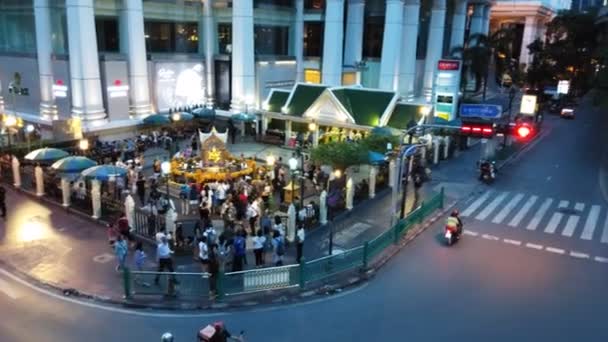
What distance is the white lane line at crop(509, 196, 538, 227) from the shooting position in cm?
2305

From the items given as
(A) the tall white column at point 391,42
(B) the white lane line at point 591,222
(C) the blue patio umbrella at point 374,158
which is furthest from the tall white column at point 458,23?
(C) the blue patio umbrella at point 374,158

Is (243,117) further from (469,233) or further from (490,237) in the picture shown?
(490,237)

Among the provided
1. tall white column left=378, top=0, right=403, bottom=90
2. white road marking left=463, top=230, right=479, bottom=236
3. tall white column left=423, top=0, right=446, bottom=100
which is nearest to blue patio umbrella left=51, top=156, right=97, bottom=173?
white road marking left=463, top=230, right=479, bottom=236

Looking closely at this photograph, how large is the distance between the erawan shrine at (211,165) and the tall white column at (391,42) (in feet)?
81.8

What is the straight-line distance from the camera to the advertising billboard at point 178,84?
40562mm

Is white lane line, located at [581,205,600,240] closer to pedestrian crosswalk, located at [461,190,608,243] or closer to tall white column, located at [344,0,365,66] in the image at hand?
pedestrian crosswalk, located at [461,190,608,243]

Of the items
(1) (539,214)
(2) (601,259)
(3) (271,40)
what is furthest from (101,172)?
(3) (271,40)

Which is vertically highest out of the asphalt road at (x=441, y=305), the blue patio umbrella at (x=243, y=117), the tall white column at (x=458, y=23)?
the tall white column at (x=458, y=23)

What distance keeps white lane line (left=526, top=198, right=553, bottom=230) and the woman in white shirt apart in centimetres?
1233

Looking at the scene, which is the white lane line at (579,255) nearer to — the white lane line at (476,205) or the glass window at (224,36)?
the white lane line at (476,205)

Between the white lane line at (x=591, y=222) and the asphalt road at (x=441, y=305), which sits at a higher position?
the white lane line at (x=591, y=222)

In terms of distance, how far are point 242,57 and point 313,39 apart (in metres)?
14.3

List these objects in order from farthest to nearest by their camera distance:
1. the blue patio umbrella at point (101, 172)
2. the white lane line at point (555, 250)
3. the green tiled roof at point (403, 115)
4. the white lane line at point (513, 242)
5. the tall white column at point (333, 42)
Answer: the tall white column at point (333, 42)
the green tiled roof at point (403, 115)
the blue patio umbrella at point (101, 172)
the white lane line at point (513, 242)
the white lane line at point (555, 250)

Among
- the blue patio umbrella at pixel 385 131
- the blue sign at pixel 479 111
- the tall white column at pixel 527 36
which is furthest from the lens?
the tall white column at pixel 527 36
